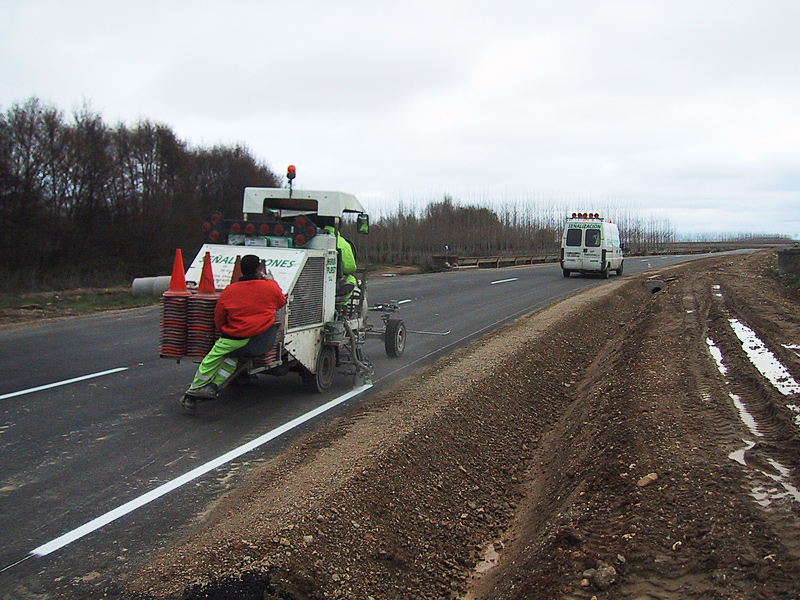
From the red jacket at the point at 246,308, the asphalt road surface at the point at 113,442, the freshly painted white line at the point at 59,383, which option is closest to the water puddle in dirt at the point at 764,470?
the asphalt road surface at the point at 113,442

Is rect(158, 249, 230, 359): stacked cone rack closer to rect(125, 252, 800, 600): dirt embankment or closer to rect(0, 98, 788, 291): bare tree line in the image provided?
rect(125, 252, 800, 600): dirt embankment

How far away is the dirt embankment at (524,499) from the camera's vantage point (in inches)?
165

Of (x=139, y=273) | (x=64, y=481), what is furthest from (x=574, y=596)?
(x=139, y=273)

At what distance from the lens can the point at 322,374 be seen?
907 centimetres

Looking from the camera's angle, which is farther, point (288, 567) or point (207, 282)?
point (207, 282)

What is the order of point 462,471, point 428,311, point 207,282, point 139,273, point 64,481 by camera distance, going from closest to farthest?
point 64,481 < point 462,471 < point 207,282 < point 428,311 < point 139,273

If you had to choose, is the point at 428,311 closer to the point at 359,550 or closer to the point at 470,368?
the point at 470,368

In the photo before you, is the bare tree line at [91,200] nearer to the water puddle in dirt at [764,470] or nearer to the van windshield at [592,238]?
the van windshield at [592,238]

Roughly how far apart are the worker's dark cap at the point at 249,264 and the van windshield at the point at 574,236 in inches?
1035

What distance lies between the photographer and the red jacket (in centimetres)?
729

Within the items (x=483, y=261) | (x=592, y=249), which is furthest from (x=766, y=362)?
(x=483, y=261)

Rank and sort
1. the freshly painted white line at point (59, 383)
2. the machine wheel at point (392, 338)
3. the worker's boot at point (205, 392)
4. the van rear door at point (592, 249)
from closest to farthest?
the worker's boot at point (205, 392), the freshly painted white line at point (59, 383), the machine wheel at point (392, 338), the van rear door at point (592, 249)

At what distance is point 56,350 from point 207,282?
5.24 m

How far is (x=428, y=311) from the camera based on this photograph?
722 inches
